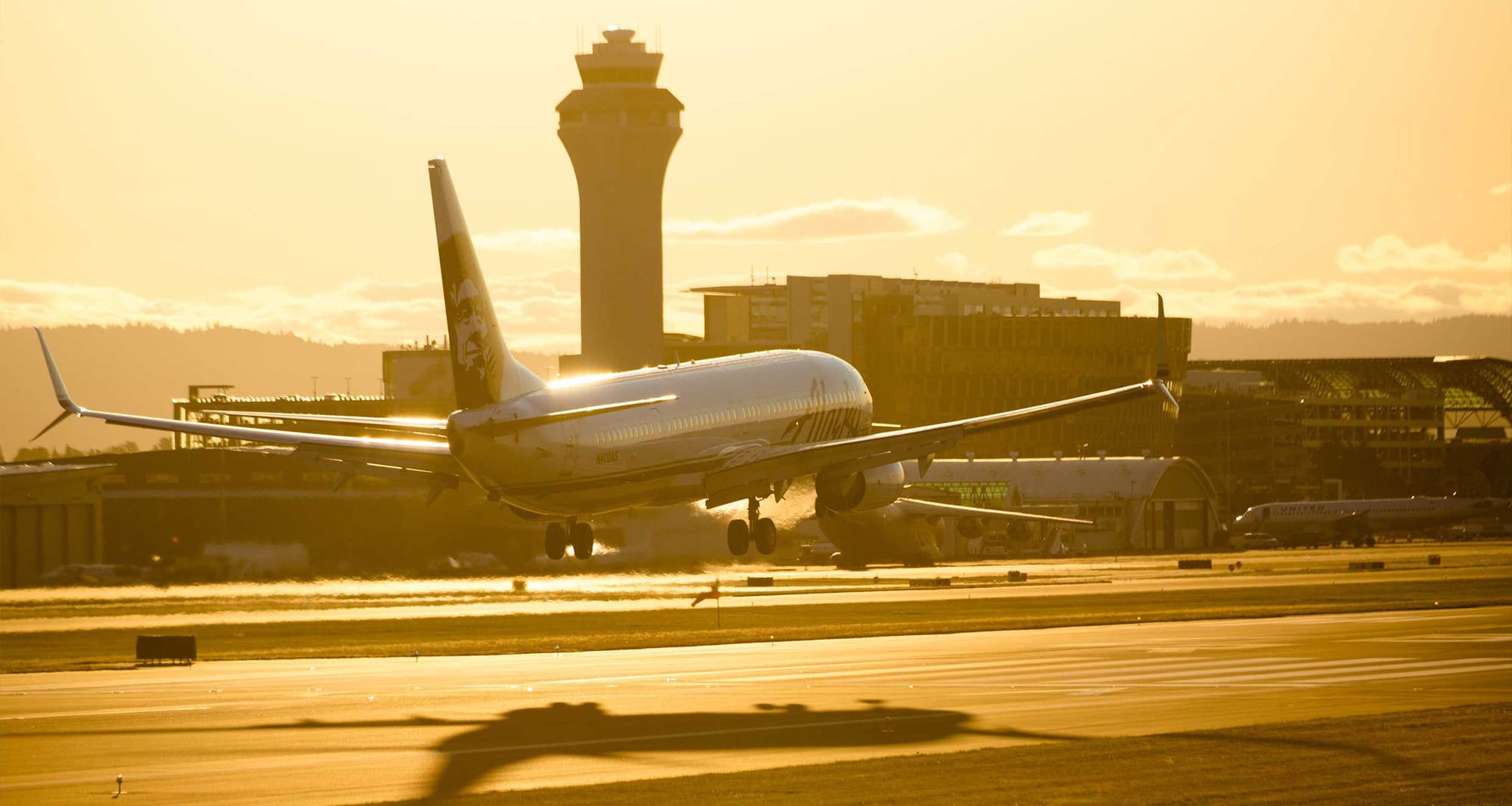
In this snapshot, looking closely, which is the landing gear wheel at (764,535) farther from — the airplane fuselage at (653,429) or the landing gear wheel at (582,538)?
the landing gear wheel at (582,538)

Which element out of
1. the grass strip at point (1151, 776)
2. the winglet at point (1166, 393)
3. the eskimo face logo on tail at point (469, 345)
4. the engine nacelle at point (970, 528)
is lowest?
the grass strip at point (1151, 776)

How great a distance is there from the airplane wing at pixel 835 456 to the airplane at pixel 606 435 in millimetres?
58

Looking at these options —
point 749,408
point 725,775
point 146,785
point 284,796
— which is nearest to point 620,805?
point 725,775

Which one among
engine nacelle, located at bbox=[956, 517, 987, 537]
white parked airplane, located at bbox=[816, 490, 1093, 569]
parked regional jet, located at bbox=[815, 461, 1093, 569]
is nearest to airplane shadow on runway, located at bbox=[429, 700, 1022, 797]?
engine nacelle, located at bbox=[956, 517, 987, 537]

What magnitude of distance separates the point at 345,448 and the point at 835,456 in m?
14.4

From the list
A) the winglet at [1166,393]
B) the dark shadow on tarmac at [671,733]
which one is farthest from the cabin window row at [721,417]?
the winglet at [1166,393]

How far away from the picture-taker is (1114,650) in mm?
56344

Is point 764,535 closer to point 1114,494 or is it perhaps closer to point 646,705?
point 646,705

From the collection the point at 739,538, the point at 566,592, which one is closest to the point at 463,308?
the point at 739,538

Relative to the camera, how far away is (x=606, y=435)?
163 ft

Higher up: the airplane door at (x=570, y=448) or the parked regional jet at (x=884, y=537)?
the airplane door at (x=570, y=448)

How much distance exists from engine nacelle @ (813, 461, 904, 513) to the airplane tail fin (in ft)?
43.8

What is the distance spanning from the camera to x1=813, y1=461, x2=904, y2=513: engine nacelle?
184ft

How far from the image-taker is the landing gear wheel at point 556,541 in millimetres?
53812
